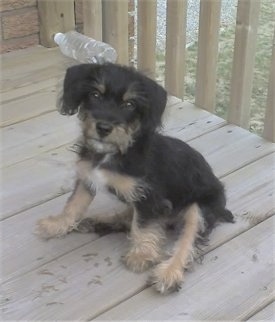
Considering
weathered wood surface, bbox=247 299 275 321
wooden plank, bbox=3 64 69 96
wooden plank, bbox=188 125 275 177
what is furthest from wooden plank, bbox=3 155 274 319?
wooden plank, bbox=3 64 69 96

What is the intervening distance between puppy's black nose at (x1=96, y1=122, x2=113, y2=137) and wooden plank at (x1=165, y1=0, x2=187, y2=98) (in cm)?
151

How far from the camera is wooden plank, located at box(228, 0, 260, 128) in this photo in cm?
305

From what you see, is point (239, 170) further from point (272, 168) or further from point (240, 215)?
point (240, 215)

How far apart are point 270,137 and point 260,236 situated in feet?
2.67

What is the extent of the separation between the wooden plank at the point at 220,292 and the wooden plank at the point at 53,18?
2164 mm

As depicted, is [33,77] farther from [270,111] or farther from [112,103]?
[112,103]

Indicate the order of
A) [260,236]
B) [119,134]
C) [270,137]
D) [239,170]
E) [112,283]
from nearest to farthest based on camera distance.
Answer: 1. [119,134]
2. [112,283]
3. [260,236]
4. [239,170]
5. [270,137]

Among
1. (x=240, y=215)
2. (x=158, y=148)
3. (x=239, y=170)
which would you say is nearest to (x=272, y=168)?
(x=239, y=170)

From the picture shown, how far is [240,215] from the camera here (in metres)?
2.58

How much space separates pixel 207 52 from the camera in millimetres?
3287

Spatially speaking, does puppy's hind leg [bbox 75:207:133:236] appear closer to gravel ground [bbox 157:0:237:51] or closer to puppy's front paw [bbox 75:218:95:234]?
puppy's front paw [bbox 75:218:95:234]

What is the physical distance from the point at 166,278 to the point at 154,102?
0.59 metres

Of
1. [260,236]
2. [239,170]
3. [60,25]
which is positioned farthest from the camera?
[60,25]

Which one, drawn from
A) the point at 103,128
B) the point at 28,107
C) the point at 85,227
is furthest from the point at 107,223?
the point at 28,107
